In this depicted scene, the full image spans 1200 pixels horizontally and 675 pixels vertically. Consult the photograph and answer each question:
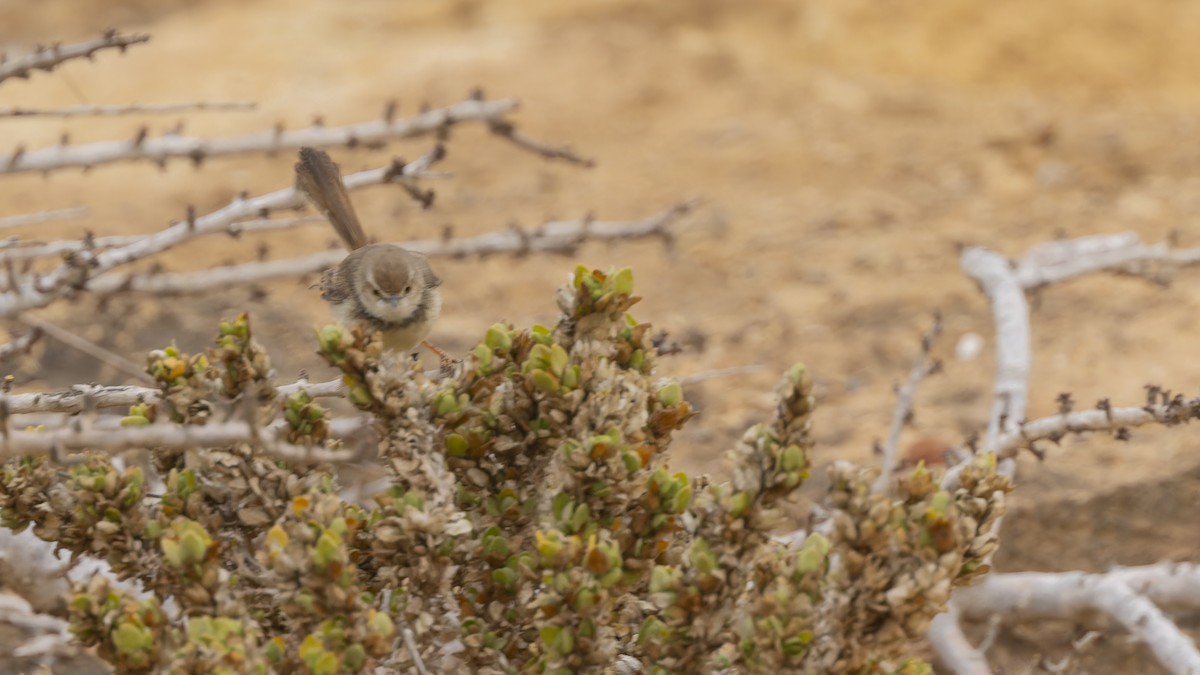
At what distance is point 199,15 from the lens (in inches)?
499

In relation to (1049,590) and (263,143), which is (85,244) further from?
(1049,590)

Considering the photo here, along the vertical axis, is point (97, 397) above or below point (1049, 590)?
above

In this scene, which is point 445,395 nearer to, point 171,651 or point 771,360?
point 171,651

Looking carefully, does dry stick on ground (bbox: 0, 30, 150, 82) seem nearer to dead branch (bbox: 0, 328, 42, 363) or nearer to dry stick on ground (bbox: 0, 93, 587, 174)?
dry stick on ground (bbox: 0, 93, 587, 174)

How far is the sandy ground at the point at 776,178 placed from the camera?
604 cm

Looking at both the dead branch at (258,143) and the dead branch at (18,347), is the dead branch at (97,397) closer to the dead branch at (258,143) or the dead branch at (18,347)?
the dead branch at (18,347)

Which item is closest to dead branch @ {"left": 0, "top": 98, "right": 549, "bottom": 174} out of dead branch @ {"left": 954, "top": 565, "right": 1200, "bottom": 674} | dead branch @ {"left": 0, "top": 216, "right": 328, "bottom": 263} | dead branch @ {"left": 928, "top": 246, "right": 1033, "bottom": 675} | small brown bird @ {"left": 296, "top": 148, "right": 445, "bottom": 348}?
dead branch @ {"left": 0, "top": 216, "right": 328, "bottom": 263}

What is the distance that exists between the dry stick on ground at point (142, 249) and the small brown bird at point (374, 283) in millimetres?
84

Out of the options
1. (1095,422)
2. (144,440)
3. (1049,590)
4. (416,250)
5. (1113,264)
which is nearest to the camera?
(144,440)

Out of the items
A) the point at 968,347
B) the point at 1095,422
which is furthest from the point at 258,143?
the point at 968,347

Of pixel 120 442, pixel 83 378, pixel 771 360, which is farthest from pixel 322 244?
pixel 120 442

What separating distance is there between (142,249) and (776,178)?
20.3 ft

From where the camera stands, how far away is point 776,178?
923 cm

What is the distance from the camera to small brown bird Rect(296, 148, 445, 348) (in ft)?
12.3
